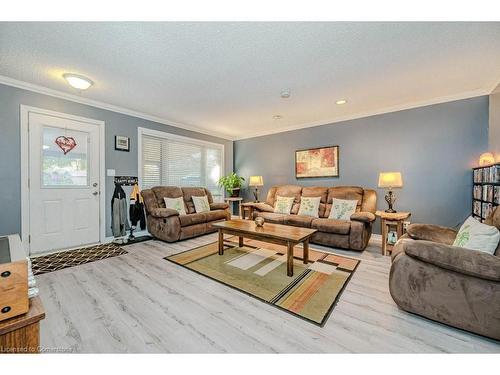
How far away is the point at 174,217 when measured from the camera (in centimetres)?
355

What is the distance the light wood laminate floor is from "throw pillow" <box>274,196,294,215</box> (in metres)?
2.01

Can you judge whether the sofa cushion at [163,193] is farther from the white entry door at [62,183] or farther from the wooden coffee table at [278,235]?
the wooden coffee table at [278,235]

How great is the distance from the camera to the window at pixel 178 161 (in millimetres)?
4258

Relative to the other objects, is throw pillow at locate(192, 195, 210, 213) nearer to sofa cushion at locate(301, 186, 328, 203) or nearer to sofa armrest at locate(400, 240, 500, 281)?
sofa cushion at locate(301, 186, 328, 203)

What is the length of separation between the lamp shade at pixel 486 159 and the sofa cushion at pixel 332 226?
6.38 ft

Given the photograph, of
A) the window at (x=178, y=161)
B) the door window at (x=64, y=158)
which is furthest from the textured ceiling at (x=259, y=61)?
the window at (x=178, y=161)

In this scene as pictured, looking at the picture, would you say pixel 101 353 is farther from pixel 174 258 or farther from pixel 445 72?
pixel 445 72

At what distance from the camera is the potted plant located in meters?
5.60

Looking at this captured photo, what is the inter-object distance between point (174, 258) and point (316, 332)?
2.05 meters

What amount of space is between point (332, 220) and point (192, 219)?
7.94ft

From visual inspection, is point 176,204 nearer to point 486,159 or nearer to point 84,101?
point 84,101

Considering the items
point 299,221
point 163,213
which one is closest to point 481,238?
point 299,221

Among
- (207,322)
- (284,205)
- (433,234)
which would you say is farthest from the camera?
(284,205)
